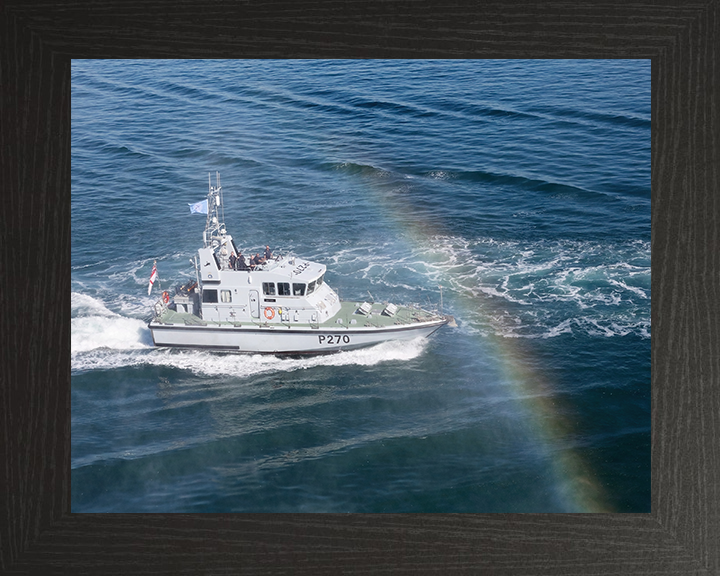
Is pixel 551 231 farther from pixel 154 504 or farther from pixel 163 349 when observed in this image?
pixel 154 504

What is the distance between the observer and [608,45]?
9102 millimetres

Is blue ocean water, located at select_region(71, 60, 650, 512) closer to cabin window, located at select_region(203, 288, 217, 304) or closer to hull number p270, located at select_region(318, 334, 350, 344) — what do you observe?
hull number p270, located at select_region(318, 334, 350, 344)

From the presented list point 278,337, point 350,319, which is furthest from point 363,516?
point 350,319

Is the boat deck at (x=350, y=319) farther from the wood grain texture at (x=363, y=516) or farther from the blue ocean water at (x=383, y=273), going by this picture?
the wood grain texture at (x=363, y=516)

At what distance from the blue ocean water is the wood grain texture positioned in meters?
0.53

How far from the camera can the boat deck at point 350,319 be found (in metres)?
15.3

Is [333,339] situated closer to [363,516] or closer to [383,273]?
[383,273]

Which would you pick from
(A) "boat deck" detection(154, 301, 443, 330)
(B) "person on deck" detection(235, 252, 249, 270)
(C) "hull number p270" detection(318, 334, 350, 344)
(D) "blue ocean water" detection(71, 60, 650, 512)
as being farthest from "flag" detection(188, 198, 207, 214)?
(C) "hull number p270" detection(318, 334, 350, 344)

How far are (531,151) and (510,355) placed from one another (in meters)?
4.04

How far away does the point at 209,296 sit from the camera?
15.8m

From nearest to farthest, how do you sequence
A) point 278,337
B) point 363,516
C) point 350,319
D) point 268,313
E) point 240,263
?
point 363,516
point 240,263
point 278,337
point 268,313
point 350,319

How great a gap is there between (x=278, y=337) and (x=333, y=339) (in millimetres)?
1061

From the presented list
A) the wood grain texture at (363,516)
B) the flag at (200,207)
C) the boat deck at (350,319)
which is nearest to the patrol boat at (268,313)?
the boat deck at (350,319)

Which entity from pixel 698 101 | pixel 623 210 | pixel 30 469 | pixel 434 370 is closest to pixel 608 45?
pixel 698 101
